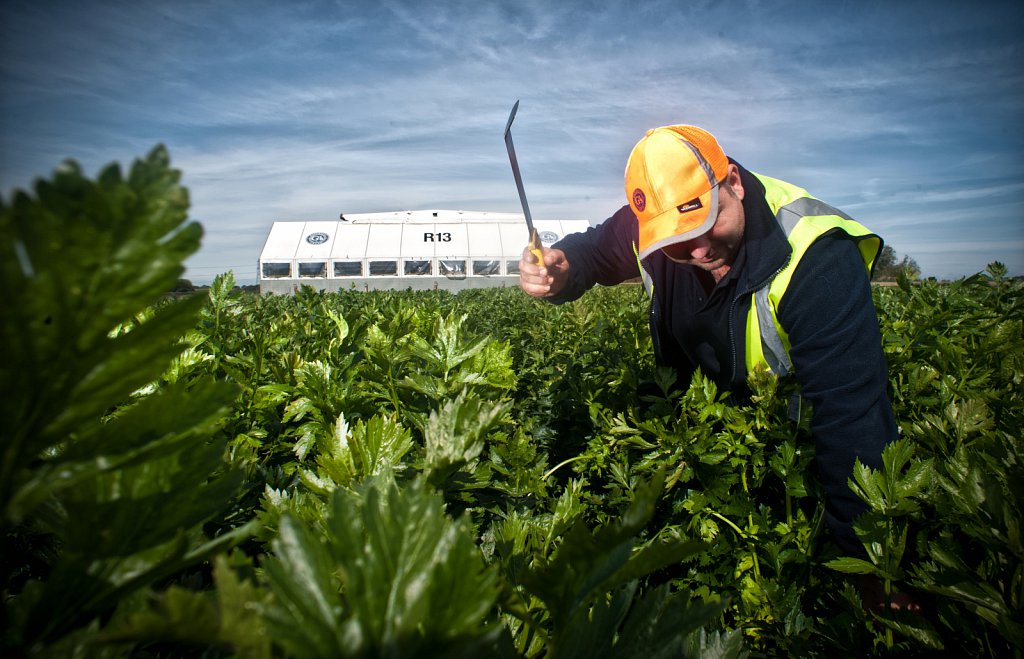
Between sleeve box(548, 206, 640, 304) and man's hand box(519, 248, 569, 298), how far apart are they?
230 millimetres

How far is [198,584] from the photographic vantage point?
0.75 metres

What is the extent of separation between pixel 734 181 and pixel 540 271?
141 centimetres

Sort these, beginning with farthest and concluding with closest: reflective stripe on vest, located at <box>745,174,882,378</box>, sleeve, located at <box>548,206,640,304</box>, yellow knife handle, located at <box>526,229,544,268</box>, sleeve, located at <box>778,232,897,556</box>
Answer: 1. sleeve, located at <box>548,206,640,304</box>
2. yellow knife handle, located at <box>526,229,544,268</box>
3. reflective stripe on vest, located at <box>745,174,882,378</box>
4. sleeve, located at <box>778,232,897,556</box>

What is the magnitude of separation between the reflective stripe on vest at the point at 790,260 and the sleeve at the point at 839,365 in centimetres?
5

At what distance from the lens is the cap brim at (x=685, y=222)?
10.1ft

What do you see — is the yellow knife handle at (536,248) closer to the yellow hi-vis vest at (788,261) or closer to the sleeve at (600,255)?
the sleeve at (600,255)

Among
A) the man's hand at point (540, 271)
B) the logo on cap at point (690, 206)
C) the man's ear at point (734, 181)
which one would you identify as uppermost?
the man's ear at point (734, 181)

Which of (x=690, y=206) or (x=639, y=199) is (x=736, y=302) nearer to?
(x=690, y=206)

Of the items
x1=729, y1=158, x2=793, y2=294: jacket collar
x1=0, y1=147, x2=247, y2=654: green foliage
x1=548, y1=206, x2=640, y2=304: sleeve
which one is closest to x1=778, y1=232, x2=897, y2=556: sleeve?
x1=729, y1=158, x2=793, y2=294: jacket collar

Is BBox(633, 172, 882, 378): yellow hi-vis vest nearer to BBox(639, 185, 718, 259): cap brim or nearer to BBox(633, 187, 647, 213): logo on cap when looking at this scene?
BBox(639, 185, 718, 259): cap brim

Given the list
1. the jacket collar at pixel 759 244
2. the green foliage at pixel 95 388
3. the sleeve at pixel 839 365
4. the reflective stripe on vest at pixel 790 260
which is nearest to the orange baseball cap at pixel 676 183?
the jacket collar at pixel 759 244

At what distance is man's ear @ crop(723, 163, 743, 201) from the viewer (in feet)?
10.8

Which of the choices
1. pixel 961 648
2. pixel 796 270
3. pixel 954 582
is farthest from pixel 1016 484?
pixel 796 270

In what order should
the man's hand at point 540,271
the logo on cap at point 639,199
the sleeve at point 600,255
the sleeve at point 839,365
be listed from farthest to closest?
1. the sleeve at point 600,255
2. the man's hand at point 540,271
3. the logo on cap at point 639,199
4. the sleeve at point 839,365
